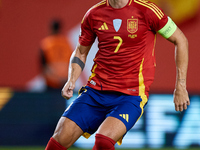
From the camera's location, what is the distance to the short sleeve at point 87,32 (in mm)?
4262

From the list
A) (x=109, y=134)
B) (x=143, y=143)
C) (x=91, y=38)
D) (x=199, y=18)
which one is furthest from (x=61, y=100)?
(x=199, y=18)

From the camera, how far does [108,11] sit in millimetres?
4180

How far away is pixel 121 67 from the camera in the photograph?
4121mm

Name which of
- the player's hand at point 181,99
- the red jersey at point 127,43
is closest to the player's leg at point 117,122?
the red jersey at point 127,43

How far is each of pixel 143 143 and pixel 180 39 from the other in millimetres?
2874

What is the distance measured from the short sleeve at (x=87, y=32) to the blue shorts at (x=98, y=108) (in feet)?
1.71

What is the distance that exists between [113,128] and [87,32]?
110cm

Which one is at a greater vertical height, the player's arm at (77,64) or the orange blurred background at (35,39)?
the player's arm at (77,64)

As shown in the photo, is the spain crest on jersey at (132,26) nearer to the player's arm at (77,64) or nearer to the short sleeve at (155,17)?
the short sleeve at (155,17)

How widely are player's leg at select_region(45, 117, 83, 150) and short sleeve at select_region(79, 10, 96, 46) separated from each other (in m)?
0.86

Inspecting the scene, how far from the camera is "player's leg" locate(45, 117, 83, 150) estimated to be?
12.9 feet

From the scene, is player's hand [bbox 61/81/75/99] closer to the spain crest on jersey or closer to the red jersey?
the red jersey

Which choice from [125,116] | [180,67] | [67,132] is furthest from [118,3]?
[67,132]

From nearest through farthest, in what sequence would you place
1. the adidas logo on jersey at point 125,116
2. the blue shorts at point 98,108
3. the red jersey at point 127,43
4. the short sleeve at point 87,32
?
the adidas logo on jersey at point 125,116 → the blue shorts at point 98,108 → the red jersey at point 127,43 → the short sleeve at point 87,32
